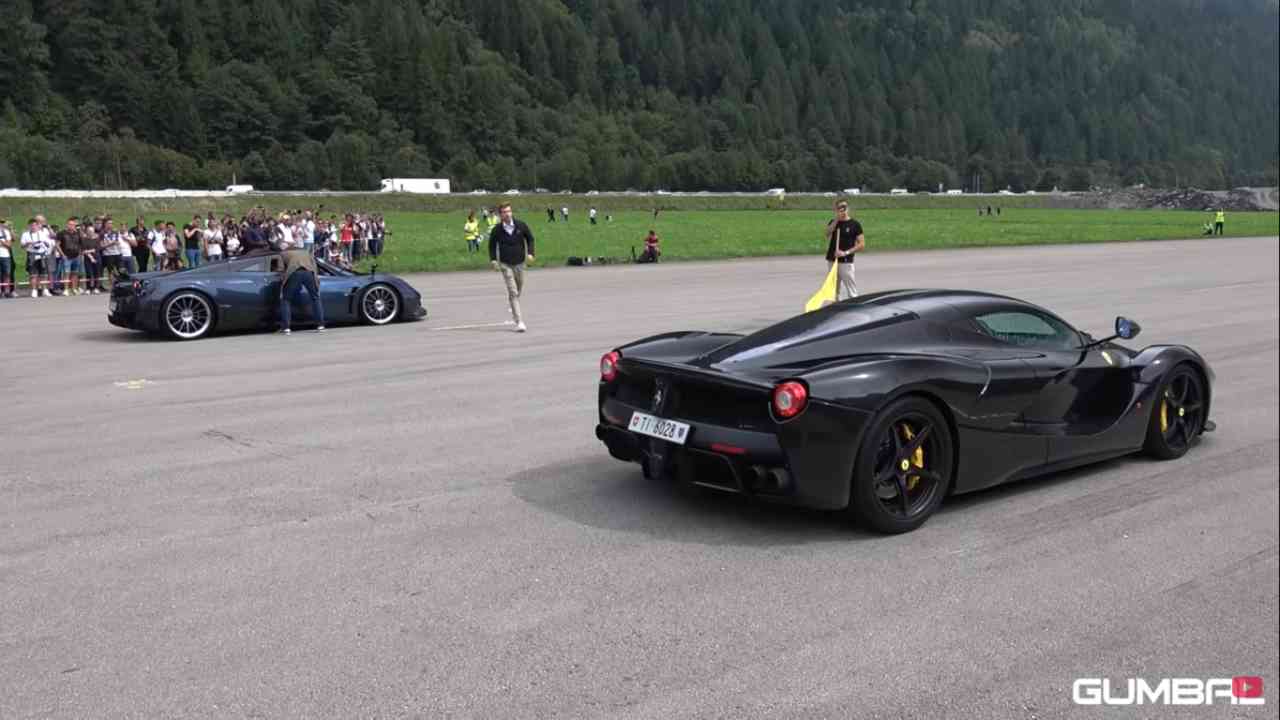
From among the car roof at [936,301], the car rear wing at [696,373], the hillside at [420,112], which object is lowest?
the car rear wing at [696,373]

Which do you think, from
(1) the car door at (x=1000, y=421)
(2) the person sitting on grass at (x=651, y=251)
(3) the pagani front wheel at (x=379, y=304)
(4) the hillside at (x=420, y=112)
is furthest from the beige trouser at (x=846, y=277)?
(4) the hillside at (x=420, y=112)

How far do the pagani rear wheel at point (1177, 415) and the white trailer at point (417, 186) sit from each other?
116 m

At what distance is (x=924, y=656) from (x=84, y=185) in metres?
128

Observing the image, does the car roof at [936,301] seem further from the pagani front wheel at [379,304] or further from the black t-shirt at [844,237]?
the pagani front wheel at [379,304]

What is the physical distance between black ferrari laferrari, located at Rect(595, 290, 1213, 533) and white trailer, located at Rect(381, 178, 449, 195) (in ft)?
382

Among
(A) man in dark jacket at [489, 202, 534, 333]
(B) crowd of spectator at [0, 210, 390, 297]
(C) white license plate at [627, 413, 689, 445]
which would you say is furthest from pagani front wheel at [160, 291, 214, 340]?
(C) white license plate at [627, 413, 689, 445]

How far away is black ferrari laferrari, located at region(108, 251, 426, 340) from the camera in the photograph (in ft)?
50.1

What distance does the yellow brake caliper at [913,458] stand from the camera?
6125 millimetres

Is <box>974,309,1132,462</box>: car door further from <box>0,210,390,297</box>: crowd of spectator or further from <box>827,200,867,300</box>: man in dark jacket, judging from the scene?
<box>0,210,390,297</box>: crowd of spectator

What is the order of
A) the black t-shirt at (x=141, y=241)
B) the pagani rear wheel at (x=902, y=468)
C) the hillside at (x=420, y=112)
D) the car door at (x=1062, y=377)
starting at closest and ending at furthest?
the pagani rear wheel at (x=902, y=468), the car door at (x=1062, y=377), the black t-shirt at (x=141, y=241), the hillside at (x=420, y=112)

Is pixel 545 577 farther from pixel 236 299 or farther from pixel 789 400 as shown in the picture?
pixel 236 299

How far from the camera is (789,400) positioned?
225 inches

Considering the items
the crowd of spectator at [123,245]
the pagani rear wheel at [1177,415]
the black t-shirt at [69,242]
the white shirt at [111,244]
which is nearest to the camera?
the pagani rear wheel at [1177,415]

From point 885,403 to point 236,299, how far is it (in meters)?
12.2
